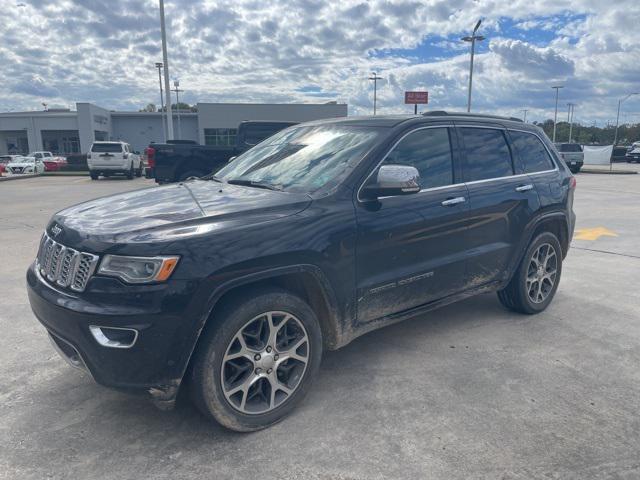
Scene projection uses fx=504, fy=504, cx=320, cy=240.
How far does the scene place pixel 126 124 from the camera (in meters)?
64.8

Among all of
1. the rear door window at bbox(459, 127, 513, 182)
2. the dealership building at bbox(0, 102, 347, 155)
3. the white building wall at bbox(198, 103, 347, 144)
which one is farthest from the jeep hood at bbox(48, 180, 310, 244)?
the white building wall at bbox(198, 103, 347, 144)

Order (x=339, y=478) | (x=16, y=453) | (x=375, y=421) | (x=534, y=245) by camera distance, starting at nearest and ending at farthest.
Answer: (x=339, y=478), (x=16, y=453), (x=375, y=421), (x=534, y=245)

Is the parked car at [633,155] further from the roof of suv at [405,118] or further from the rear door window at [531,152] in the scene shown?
the roof of suv at [405,118]

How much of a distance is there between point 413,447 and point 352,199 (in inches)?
58.6

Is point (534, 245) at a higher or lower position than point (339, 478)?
higher

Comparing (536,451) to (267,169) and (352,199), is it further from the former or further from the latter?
(267,169)

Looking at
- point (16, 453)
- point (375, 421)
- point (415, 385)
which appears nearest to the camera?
point (16, 453)

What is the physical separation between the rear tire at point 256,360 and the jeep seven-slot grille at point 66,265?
675mm

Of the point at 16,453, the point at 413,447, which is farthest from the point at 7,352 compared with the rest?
the point at 413,447

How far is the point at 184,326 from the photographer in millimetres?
2520

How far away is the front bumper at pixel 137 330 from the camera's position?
245cm

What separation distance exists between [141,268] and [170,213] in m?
0.49

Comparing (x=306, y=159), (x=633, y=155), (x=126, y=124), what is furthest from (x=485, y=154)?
(x=126, y=124)

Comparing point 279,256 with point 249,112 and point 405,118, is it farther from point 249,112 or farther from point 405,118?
point 249,112
